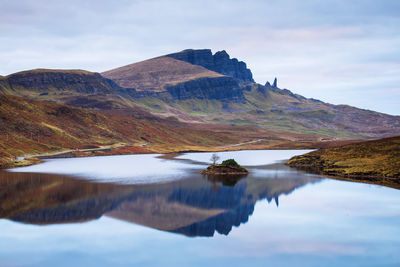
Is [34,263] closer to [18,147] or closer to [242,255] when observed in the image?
[242,255]

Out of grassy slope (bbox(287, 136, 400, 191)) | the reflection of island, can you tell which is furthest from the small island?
grassy slope (bbox(287, 136, 400, 191))

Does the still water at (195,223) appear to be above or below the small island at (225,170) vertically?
below

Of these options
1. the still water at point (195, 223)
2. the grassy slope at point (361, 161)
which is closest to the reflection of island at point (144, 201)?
the still water at point (195, 223)

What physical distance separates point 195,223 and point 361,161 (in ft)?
261

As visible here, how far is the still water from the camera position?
4053 cm

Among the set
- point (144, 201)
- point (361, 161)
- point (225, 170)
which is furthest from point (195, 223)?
point (361, 161)

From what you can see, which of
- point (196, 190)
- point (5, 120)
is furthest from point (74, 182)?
point (5, 120)

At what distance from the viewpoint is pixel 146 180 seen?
97438 mm

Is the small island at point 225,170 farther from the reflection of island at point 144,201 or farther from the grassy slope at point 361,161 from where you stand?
the grassy slope at point 361,161

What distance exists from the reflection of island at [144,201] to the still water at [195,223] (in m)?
0.16

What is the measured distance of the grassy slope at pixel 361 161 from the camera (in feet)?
334

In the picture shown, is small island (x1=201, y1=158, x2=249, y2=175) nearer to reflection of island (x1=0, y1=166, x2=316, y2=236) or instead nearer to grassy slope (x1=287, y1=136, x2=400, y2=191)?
reflection of island (x1=0, y1=166, x2=316, y2=236)

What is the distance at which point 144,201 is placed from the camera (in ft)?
229

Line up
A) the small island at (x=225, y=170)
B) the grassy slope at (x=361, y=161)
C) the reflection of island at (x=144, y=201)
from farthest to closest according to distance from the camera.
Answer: the small island at (x=225, y=170) < the grassy slope at (x=361, y=161) < the reflection of island at (x=144, y=201)
